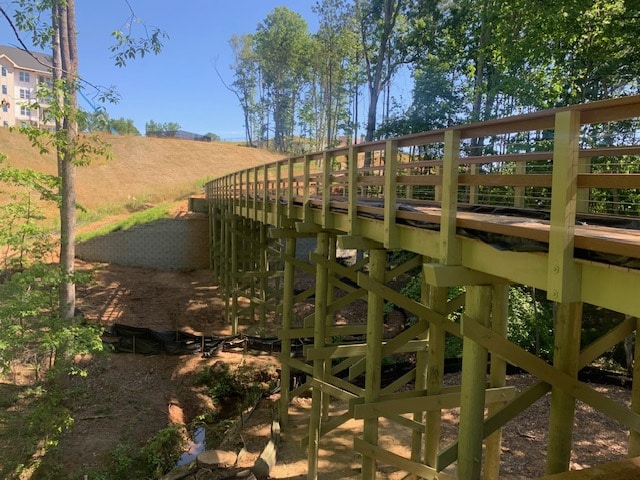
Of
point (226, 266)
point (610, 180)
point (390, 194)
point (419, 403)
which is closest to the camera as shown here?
point (610, 180)

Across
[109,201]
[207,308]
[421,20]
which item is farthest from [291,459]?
[109,201]

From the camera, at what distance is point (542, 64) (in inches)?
550

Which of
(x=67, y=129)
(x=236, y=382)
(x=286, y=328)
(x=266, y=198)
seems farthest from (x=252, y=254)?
(x=286, y=328)

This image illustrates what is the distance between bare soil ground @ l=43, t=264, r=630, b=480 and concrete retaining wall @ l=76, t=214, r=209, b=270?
6410 mm

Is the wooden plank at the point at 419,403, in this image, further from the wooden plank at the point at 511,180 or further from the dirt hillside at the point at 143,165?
the dirt hillside at the point at 143,165

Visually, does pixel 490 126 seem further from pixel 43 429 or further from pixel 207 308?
pixel 207 308

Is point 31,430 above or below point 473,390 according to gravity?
below

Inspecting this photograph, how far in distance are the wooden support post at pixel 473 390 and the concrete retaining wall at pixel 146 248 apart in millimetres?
18516

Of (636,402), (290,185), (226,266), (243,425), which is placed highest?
(290,185)

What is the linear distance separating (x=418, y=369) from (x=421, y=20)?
17.9 m

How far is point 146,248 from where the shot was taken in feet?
66.7

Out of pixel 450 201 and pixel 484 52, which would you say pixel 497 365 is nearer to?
pixel 450 201

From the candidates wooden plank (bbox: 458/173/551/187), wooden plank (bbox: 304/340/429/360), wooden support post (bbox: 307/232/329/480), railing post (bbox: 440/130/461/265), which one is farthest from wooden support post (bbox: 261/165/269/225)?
wooden plank (bbox: 458/173/551/187)

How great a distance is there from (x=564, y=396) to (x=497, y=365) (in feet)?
3.55
